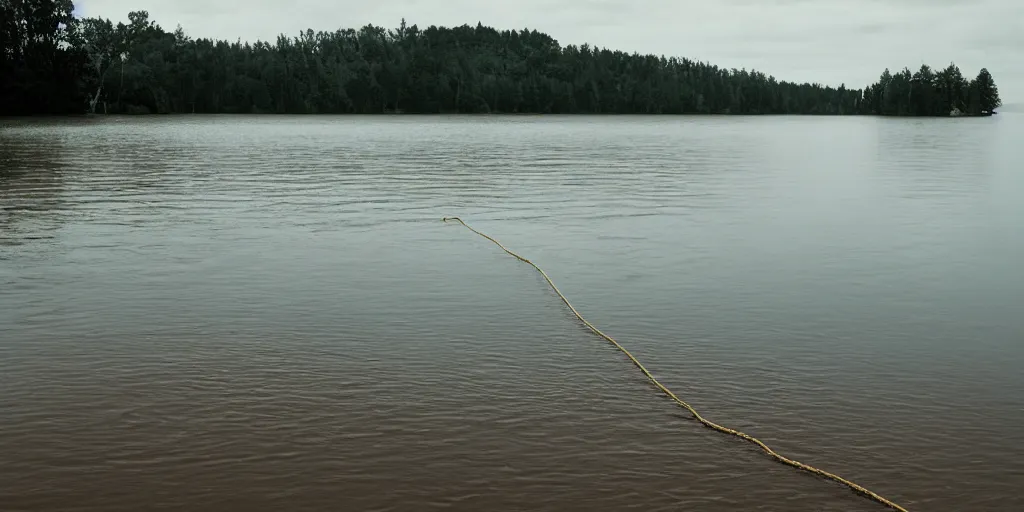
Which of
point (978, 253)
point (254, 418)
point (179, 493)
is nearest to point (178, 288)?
point (254, 418)

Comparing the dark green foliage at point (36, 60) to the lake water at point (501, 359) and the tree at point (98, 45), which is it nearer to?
the tree at point (98, 45)

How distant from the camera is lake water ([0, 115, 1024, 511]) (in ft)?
20.9

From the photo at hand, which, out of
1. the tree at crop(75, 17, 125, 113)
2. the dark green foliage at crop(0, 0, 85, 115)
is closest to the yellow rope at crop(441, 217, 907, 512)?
the dark green foliage at crop(0, 0, 85, 115)

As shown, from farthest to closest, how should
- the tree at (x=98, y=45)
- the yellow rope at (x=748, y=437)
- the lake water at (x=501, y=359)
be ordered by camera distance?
the tree at (x=98, y=45)
the lake water at (x=501, y=359)
the yellow rope at (x=748, y=437)

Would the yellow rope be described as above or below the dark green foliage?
below

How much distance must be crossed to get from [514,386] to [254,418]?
6.86 ft

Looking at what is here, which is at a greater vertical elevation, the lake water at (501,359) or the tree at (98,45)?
the tree at (98,45)

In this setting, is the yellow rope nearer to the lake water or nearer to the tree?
the lake water

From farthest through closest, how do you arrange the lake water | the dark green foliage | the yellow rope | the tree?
the tree < the dark green foliage < the lake water < the yellow rope

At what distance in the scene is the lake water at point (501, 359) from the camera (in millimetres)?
6355

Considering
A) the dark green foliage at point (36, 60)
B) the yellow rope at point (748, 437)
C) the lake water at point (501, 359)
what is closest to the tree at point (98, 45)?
the dark green foliage at point (36, 60)

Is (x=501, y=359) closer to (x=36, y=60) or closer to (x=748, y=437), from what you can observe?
(x=748, y=437)

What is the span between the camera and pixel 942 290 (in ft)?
42.1

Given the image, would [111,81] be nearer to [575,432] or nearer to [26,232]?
[26,232]
